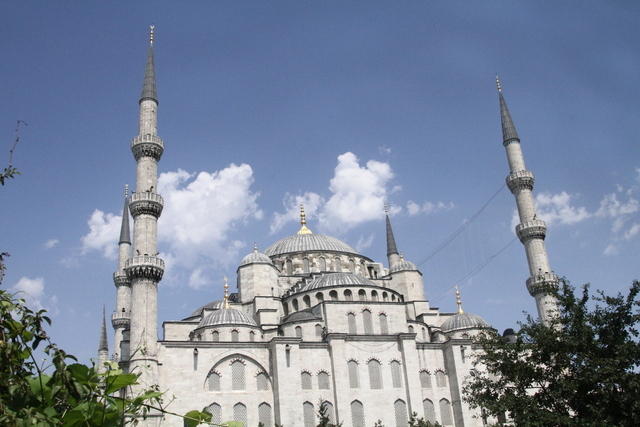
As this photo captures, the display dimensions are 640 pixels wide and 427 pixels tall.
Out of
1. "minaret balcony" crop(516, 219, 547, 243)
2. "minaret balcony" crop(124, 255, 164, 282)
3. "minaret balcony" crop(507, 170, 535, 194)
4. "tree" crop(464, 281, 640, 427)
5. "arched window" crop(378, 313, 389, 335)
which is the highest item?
"minaret balcony" crop(507, 170, 535, 194)

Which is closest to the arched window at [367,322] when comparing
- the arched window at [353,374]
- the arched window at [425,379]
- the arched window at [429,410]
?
the arched window at [353,374]

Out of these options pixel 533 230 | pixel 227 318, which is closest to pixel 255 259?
pixel 227 318

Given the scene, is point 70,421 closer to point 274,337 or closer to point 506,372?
point 506,372

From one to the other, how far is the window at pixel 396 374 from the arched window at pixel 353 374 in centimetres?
163

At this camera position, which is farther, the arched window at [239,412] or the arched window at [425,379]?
the arched window at [425,379]

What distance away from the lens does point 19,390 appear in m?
3.09

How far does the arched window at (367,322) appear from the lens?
29672 millimetres

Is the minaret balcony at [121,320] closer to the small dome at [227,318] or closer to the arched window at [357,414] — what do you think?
the small dome at [227,318]

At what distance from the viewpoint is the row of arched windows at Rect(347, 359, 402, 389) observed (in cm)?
2777

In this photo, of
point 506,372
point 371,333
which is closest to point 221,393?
point 371,333

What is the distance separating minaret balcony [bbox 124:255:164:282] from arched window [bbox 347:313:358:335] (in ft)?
30.7

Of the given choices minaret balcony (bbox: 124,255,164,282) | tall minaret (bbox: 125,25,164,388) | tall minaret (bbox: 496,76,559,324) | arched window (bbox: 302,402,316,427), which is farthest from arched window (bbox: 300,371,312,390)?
tall minaret (bbox: 496,76,559,324)

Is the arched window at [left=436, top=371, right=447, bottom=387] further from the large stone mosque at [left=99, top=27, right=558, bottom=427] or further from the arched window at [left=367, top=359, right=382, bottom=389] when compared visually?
the arched window at [left=367, top=359, right=382, bottom=389]

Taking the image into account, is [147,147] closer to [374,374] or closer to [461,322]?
[374,374]
